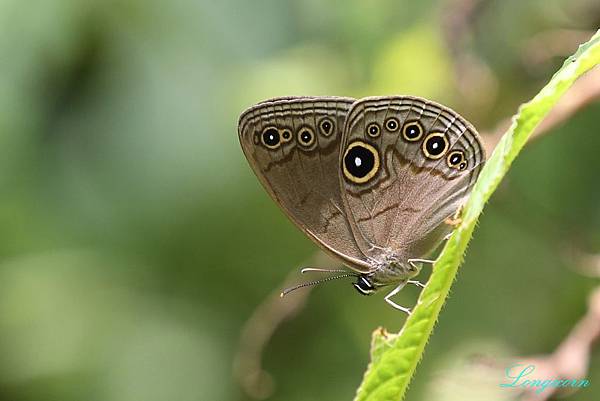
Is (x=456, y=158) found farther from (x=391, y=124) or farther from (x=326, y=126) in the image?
(x=326, y=126)

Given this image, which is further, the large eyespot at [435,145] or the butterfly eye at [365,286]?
the butterfly eye at [365,286]

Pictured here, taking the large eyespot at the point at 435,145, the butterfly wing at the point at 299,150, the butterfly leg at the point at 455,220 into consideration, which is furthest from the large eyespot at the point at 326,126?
the butterfly leg at the point at 455,220

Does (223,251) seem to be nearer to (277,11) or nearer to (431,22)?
(277,11)

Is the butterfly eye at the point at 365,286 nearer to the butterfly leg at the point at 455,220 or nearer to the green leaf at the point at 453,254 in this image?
the butterfly leg at the point at 455,220

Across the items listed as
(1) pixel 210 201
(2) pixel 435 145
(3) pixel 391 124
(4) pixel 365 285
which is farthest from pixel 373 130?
(1) pixel 210 201

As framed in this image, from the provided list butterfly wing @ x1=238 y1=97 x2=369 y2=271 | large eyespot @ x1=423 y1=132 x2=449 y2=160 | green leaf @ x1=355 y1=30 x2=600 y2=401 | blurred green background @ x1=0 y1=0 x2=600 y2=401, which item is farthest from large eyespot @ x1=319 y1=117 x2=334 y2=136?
blurred green background @ x1=0 y1=0 x2=600 y2=401

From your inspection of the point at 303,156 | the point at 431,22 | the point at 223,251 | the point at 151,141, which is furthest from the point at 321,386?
the point at 303,156

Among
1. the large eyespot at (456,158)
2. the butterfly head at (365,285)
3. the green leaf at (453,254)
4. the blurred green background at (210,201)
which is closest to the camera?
the green leaf at (453,254)

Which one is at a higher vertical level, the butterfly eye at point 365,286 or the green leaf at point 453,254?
the green leaf at point 453,254
